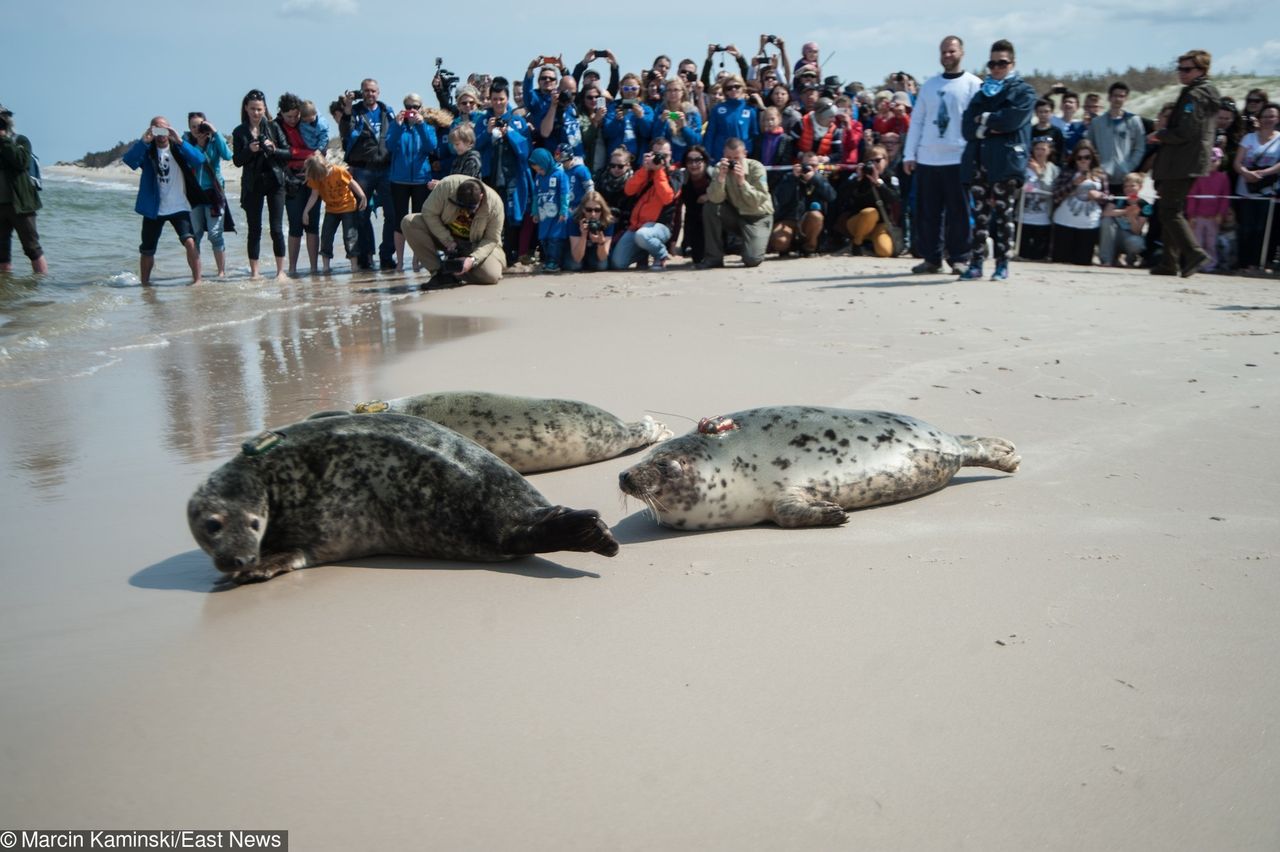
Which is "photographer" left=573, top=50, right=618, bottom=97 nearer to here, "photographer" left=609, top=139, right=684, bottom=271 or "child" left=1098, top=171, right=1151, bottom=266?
"photographer" left=609, top=139, right=684, bottom=271

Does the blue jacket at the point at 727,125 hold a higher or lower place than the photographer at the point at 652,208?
higher

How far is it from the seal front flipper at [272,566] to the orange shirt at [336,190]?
29.5ft

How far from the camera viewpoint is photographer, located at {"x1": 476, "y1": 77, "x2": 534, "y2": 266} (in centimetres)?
1154

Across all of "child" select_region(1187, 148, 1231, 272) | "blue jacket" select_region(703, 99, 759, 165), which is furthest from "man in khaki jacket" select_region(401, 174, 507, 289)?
"child" select_region(1187, 148, 1231, 272)

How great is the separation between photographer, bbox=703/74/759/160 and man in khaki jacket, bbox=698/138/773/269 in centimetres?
88

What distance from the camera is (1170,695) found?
2.45 m

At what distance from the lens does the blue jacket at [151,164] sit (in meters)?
10.8

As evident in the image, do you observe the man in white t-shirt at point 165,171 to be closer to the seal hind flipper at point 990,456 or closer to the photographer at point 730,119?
the photographer at point 730,119

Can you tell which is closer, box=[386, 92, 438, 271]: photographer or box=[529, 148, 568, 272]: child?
box=[529, 148, 568, 272]: child

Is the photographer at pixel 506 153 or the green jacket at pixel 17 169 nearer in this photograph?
the green jacket at pixel 17 169

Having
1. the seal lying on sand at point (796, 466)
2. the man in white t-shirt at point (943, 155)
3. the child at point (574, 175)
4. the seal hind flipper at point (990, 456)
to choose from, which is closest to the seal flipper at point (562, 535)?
the seal lying on sand at point (796, 466)

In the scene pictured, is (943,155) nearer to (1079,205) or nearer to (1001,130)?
(1001,130)

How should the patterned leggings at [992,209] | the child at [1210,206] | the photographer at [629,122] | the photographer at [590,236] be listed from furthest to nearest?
the photographer at [629,122]
the photographer at [590,236]
the child at [1210,206]
the patterned leggings at [992,209]

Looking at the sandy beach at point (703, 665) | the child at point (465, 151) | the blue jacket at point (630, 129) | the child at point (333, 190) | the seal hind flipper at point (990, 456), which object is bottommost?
the sandy beach at point (703, 665)
